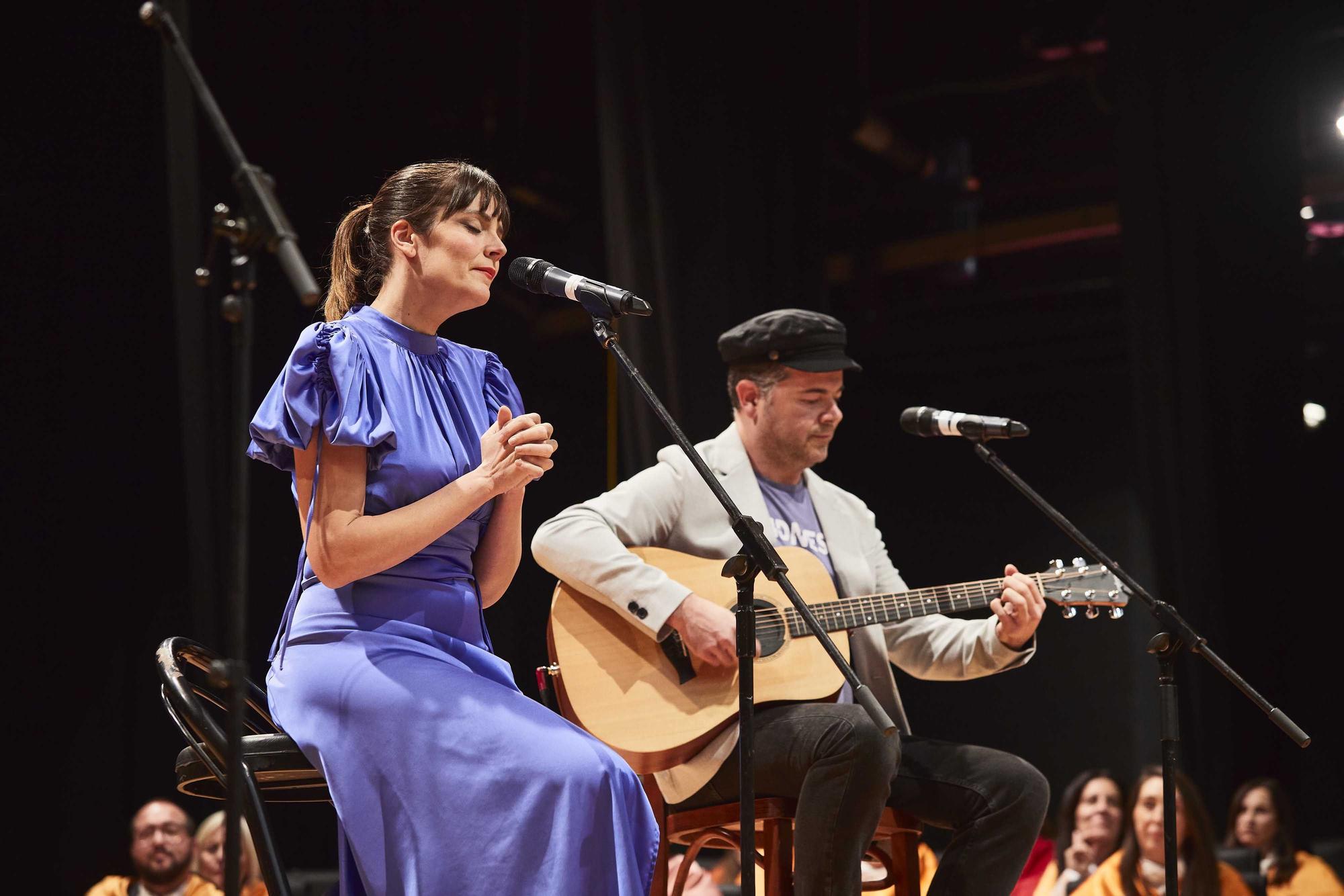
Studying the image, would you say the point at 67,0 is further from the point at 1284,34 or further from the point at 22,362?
the point at 1284,34

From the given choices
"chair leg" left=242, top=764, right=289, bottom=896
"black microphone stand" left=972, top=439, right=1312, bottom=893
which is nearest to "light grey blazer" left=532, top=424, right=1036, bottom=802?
"black microphone stand" left=972, top=439, right=1312, bottom=893

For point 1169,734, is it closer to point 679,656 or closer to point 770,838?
point 770,838

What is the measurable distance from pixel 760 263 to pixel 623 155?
737 mm

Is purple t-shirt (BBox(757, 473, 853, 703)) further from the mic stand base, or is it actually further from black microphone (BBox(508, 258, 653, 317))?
black microphone (BBox(508, 258, 653, 317))

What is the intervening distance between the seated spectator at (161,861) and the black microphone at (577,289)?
4033 mm

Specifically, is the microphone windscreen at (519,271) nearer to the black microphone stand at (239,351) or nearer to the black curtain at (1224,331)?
the black microphone stand at (239,351)

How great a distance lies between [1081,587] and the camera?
318 cm

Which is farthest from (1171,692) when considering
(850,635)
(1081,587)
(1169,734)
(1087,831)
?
(1087,831)

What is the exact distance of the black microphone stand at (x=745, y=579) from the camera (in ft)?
7.17

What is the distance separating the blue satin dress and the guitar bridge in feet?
2.55

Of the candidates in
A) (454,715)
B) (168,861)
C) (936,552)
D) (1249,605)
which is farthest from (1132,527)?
(454,715)

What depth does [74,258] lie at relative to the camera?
5.34 meters

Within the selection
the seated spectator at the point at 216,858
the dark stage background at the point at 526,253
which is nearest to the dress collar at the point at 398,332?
the dark stage background at the point at 526,253

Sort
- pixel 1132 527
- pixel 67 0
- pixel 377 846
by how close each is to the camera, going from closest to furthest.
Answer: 1. pixel 377 846
2. pixel 67 0
3. pixel 1132 527
